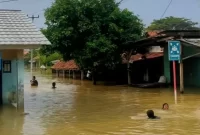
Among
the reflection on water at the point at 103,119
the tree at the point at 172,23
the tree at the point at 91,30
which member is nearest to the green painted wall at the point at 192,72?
the tree at the point at 91,30

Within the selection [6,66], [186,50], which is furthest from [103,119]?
[186,50]

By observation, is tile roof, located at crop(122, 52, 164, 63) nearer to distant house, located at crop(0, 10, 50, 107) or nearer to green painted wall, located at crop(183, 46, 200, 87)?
green painted wall, located at crop(183, 46, 200, 87)

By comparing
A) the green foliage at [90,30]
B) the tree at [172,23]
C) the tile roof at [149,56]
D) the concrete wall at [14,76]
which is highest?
the tree at [172,23]

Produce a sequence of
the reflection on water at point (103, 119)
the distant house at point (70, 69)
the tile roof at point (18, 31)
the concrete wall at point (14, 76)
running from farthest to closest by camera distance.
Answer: the distant house at point (70, 69) < the concrete wall at point (14, 76) < the tile roof at point (18, 31) < the reflection on water at point (103, 119)

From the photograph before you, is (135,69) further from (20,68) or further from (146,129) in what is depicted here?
(146,129)

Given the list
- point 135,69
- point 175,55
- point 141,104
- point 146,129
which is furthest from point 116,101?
point 135,69

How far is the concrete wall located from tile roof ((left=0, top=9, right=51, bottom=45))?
1019 mm

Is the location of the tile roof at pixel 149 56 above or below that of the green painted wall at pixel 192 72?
above

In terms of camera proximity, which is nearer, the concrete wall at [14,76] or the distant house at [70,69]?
the concrete wall at [14,76]

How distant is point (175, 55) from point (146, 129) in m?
5.82

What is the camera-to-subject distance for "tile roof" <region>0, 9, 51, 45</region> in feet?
43.3

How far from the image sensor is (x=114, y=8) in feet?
97.7

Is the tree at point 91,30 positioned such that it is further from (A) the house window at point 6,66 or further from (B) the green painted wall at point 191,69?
(A) the house window at point 6,66

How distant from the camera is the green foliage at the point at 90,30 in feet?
91.2
